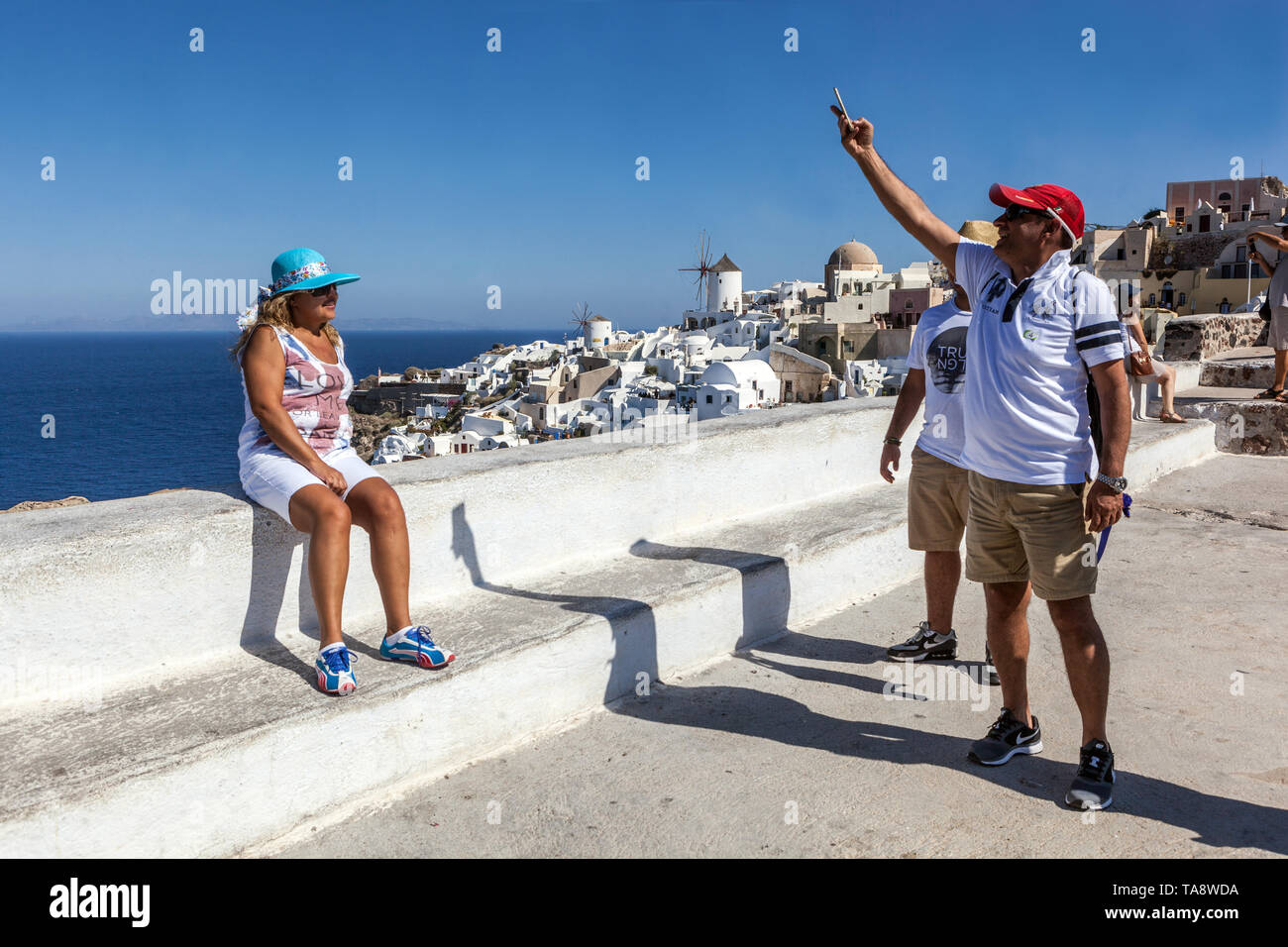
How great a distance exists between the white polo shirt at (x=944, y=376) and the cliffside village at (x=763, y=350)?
19.0m

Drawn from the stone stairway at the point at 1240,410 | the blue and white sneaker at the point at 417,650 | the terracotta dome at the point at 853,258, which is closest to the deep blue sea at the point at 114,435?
the blue and white sneaker at the point at 417,650

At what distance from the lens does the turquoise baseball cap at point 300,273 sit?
10.5 feet

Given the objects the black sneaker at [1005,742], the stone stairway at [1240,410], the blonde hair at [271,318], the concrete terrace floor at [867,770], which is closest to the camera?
the concrete terrace floor at [867,770]

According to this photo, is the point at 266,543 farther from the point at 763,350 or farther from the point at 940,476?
the point at 763,350

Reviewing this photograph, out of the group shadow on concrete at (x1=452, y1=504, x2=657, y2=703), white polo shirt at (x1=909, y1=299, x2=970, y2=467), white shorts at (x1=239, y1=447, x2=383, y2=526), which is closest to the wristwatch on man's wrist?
white polo shirt at (x1=909, y1=299, x2=970, y2=467)

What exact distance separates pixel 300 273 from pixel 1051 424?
94.2 inches

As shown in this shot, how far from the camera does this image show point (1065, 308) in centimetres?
245

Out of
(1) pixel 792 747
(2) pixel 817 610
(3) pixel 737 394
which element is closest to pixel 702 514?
(2) pixel 817 610

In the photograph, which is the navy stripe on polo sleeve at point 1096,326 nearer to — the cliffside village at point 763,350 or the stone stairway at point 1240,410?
the stone stairway at point 1240,410

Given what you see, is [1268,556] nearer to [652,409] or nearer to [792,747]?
[792,747]

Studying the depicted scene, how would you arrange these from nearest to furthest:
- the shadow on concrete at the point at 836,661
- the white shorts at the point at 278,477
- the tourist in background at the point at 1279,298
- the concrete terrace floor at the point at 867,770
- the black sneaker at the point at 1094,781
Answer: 1. the concrete terrace floor at the point at 867,770
2. the black sneaker at the point at 1094,781
3. the white shorts at the point at 278,477
4. the shadow on concrete at the point at 836,661
5. the tourist in background at the point at 1279,298

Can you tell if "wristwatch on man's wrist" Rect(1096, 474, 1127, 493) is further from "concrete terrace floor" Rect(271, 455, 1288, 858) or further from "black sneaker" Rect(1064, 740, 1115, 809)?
"concrete terrace floor" Rect(271, 455, 1288, 858)

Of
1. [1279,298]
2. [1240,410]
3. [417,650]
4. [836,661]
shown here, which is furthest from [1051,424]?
[1240,410]
